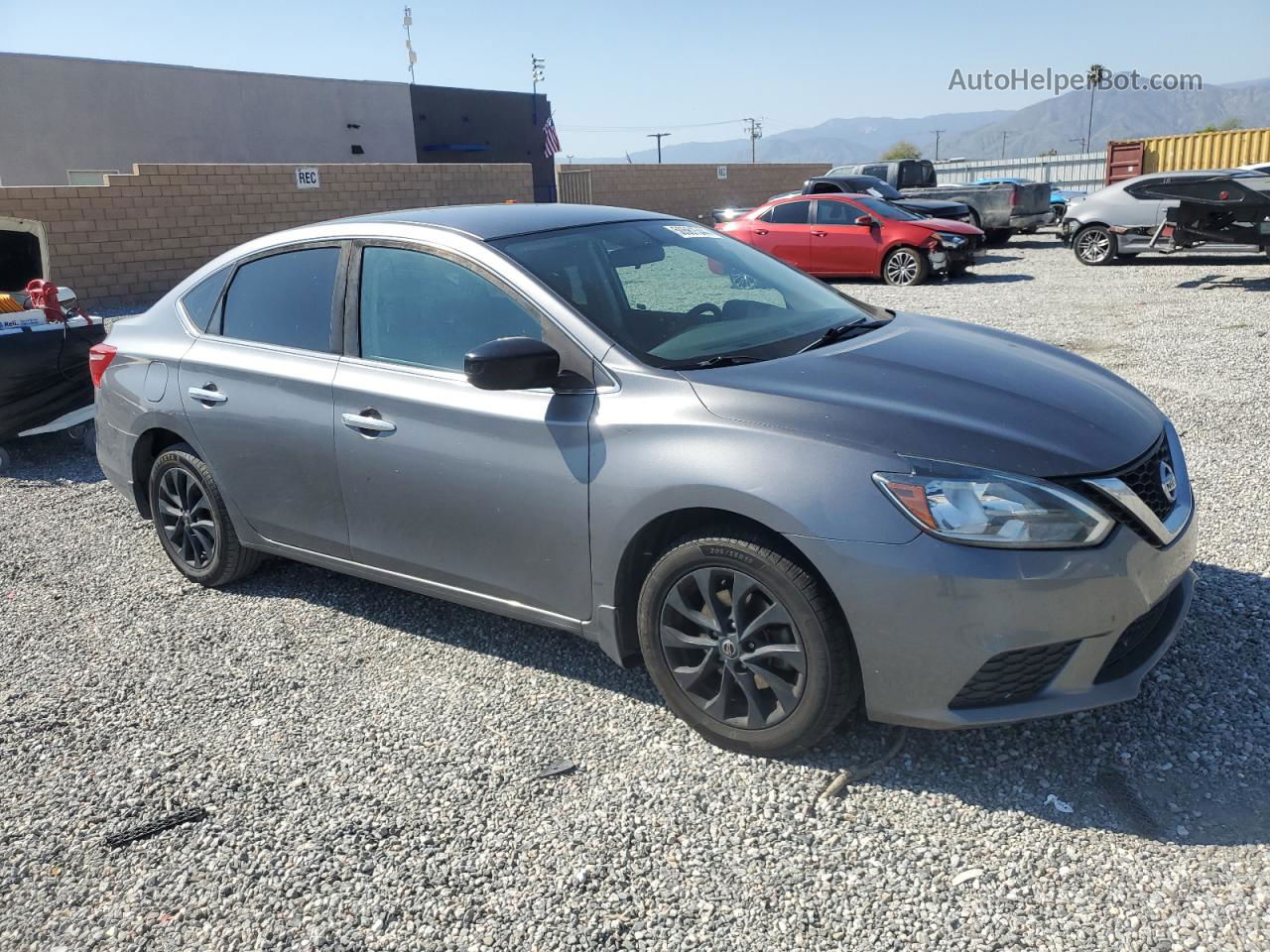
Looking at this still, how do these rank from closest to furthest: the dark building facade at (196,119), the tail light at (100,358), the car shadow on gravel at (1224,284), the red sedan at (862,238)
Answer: the tail light at (100,358), the car shadow on gravel at (1224,284), the red sedan at (862,238), the dark building facade at (196,119)

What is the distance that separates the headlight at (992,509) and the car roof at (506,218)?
186 centimetres

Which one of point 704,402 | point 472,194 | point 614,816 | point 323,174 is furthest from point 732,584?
point 472,194

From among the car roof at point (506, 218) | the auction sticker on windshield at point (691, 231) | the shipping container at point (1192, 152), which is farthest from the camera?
the shipping container at point (1192, 152)

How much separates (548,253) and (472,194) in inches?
870

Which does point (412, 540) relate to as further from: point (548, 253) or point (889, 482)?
point (889, 482)

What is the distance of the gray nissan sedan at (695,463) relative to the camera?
111 inches

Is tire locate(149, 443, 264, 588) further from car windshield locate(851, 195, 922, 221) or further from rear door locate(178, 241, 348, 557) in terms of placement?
car windshield locate(851, 195, 922, 221)

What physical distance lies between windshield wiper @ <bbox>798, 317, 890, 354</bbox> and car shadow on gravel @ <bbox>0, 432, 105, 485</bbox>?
5690 mm

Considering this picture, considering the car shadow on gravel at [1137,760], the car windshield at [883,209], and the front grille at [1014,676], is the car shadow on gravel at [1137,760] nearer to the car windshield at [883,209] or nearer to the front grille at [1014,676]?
the front grille at [1014,676]

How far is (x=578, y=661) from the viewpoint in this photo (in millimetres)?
4016

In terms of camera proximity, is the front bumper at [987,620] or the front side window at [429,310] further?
the front side window at [429,310]

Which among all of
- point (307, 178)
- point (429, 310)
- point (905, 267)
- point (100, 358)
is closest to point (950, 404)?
point (429, 310)

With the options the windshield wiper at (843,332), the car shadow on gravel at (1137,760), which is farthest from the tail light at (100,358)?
the car shadow on gravel at (1137,760)

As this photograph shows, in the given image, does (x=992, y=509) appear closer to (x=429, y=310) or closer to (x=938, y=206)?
(x=429, y=310)
